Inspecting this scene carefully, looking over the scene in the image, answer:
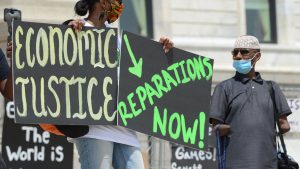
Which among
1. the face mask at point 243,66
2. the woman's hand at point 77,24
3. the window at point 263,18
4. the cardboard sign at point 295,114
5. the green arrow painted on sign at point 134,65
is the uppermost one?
the woman's hand at point 77,24

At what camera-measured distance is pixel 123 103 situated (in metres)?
7.45

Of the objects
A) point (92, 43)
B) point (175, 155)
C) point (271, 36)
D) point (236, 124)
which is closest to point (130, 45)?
point (92, 43)

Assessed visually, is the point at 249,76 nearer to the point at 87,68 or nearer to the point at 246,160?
the point at 246,160

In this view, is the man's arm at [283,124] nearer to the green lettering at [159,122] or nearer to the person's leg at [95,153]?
the green lettering at [159,122]

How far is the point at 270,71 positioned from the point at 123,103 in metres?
11.8

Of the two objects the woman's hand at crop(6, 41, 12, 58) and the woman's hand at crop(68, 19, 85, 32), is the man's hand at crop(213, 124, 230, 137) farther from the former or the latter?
the woman's hand at crop(6, 41, 12, 58)

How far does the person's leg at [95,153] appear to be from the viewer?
717 cm

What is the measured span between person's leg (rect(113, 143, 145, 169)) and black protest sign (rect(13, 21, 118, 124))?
0.58ft

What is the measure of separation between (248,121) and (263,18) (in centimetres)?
1094

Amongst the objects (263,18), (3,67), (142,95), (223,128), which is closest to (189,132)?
(142,95)

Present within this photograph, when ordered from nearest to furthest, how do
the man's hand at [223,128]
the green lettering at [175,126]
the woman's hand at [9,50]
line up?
the woman's hand at [9,50], the green lettering at [175,126], the man's hand at [223,128]

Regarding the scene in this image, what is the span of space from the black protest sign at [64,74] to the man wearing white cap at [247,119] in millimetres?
1608

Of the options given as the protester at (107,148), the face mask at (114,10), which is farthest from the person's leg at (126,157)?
the face mask at (114,10)

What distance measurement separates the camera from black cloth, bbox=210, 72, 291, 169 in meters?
8.80
